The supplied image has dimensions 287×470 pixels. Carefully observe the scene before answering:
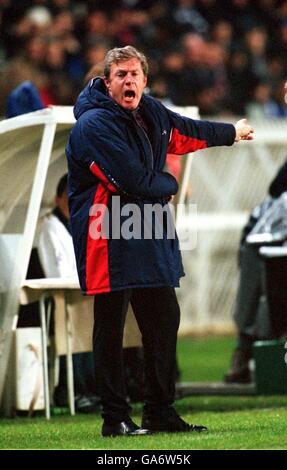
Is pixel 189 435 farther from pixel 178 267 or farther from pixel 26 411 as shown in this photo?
pixel 26 411

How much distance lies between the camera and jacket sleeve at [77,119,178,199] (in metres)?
6.71

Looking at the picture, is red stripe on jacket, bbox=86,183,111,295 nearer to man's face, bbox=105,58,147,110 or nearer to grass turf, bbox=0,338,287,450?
man's face, bbox=105,58,147,110

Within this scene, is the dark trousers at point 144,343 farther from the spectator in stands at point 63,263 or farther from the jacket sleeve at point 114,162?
the spectator in stands at point 63,263

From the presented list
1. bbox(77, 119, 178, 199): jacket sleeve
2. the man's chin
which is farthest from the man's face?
bbox(77, 119, 178, 199): jacket sleeve

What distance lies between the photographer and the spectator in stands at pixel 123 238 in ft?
22.1

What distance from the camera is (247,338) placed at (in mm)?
11172

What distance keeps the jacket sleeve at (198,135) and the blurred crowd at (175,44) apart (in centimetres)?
648

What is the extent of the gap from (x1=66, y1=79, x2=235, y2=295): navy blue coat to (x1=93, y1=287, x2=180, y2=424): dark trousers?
129 mm

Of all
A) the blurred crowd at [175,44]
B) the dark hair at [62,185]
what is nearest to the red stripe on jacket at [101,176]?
the dark hair at [62,185]

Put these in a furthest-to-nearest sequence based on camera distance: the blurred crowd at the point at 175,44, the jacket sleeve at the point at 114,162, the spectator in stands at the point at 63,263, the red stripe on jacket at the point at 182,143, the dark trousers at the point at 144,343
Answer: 1. the blurred crowd at the point at 175,44
2. the spectator in stands at the point at 63,263
3. the red stripe on jacket at the point at 182,143
4. the dark trousers at the point at 144,343
5. the jacket sleeve at the point at 114,162

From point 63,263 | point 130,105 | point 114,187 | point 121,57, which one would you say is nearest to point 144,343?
point 114,187

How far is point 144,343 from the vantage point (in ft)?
23.1
